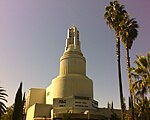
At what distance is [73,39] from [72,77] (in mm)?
12766

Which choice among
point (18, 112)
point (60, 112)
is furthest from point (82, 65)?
point (18, 112)

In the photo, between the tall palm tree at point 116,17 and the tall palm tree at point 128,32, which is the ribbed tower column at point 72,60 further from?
the tall palm tree at point 128,32

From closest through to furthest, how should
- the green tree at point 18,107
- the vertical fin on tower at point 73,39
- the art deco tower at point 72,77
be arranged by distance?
1. the green tree at point 18,107
2. the art deco tower at point 72,77
3. the vertical fin on tower at point 73,39

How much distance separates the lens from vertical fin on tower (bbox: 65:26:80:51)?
60156mm

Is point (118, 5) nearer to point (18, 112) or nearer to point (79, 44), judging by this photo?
point (18, 112)

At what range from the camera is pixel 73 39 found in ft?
201

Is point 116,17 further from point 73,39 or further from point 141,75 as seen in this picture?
point 73,39

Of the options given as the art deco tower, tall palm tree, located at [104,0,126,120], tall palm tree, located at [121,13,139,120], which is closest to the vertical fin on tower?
the art deco tower

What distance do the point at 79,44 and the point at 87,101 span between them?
17.6 m

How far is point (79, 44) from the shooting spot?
61.6 metres

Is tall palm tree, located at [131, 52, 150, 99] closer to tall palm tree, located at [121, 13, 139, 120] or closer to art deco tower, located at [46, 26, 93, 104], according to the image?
tall palm tree, located at [121, 13, 139, 120]

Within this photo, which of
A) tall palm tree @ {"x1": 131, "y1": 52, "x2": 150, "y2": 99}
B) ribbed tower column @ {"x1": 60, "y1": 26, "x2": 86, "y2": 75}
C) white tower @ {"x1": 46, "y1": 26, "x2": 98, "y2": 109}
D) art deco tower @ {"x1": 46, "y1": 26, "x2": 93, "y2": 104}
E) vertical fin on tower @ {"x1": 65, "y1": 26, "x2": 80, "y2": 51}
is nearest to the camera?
tall palm tree @ {"x1": 131, "y1": 52, "x2": 150, "y2": 99}

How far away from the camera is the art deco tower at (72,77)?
51753 mm

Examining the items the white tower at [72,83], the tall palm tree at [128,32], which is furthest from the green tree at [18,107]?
the tall palm tree at [128,32]
